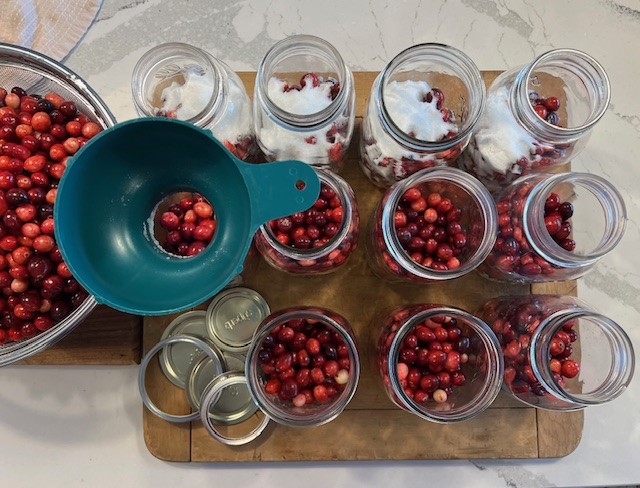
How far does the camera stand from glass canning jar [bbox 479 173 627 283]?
27.3 inches

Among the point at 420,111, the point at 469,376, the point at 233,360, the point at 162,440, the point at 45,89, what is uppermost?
the point at 420,111

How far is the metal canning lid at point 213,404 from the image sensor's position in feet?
2.51

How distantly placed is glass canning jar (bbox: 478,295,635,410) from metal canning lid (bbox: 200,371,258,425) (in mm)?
407

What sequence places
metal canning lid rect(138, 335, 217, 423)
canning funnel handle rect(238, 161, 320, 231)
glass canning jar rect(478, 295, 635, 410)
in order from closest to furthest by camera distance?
canning funnel handle rect(238, 161, 320, 231) → glass canning jar rect(478, 295, 635, 410) → metal canning lid rect(138, 335, 217, 423)

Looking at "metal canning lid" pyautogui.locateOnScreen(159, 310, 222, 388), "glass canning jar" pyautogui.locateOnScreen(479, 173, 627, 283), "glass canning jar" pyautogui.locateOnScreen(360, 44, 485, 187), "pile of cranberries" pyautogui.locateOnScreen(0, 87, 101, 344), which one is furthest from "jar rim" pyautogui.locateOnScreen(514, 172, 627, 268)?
"pile of cranberries" pyautogui.locateOnScreen(0, 87, 101, 344)

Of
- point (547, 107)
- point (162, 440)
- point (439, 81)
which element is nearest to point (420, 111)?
point (439, 81)

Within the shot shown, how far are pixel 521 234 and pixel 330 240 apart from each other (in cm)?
28

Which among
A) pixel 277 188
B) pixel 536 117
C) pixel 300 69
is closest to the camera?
pixel 277 188

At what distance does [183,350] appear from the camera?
32.7 inches

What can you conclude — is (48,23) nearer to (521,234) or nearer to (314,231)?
(314,231)

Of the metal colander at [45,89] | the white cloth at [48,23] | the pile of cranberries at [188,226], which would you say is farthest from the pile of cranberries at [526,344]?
the white cloth at [48,23]

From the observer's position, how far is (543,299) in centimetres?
77

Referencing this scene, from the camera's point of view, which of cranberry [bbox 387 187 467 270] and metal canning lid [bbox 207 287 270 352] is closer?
cranberry [bbox 387 187 467 270]

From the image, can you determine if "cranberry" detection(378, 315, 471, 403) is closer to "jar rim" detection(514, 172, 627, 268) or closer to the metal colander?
"jar rim" detection(514, 172, 627, 268)
